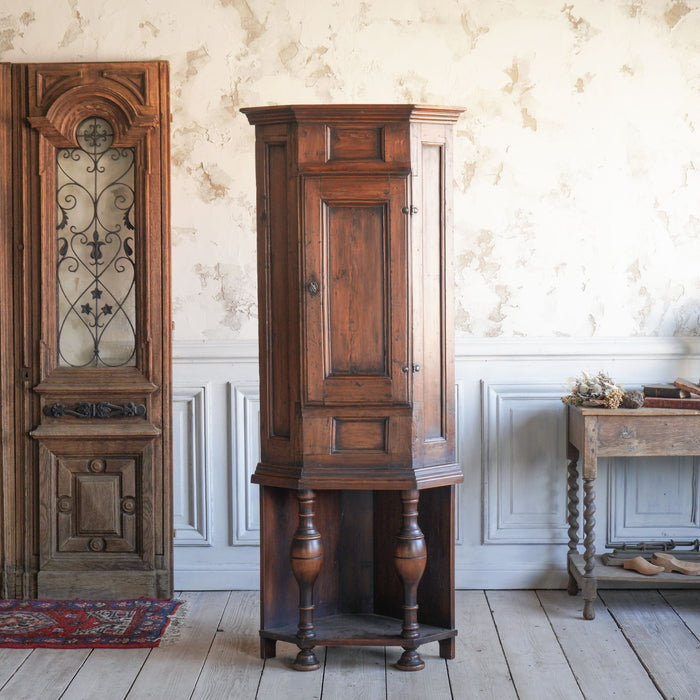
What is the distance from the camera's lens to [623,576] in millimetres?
4074

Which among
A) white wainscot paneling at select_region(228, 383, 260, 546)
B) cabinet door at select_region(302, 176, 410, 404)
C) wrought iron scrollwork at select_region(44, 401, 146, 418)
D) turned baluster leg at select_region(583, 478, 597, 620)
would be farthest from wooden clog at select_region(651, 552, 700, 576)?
wrought iron scrollwork at select_region(44, 401, 146, 418)

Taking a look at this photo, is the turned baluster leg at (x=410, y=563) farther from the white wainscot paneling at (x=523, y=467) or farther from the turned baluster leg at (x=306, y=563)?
the white wainscot paneling at (x=523, y=467)

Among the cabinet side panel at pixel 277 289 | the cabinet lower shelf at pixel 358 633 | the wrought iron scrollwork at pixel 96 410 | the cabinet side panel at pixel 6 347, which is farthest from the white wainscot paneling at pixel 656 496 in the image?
the cabinet side panel at pixel 6 347

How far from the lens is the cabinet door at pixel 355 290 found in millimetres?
3377

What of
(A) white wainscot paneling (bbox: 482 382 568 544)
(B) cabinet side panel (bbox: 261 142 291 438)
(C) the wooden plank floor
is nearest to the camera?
(C) the wooden plank floor

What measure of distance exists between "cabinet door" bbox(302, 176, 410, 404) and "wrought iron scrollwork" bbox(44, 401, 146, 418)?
1.29 metres

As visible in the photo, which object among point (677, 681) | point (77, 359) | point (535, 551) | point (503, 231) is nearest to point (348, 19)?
point (503, 231)

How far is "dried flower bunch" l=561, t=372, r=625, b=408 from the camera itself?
4.05 metres

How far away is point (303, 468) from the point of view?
343cm

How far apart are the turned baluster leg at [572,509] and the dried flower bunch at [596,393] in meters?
0.32

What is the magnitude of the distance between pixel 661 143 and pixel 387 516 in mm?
2125

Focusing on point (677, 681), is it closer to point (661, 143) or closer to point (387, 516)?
point (387, 516)

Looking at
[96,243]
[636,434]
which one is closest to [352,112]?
[96,243]

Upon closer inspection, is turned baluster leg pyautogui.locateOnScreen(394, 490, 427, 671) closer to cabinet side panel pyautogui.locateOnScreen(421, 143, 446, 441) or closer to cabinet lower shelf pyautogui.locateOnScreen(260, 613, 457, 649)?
cabinet lower shelf pyautogui.locateOnScreen(260, 613, 457, 649)
